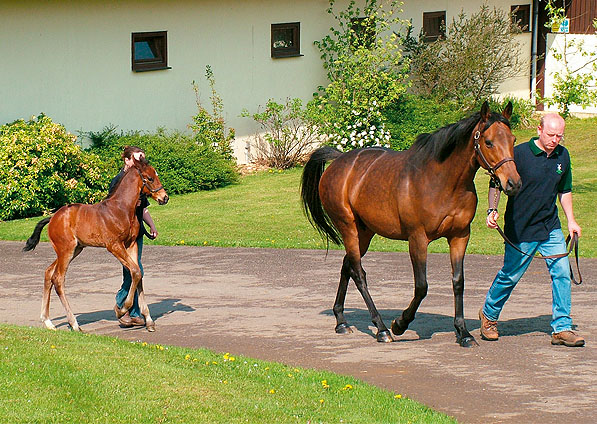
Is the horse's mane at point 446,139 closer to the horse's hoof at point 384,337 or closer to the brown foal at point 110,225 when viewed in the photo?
the horse's hoof at point 384,337

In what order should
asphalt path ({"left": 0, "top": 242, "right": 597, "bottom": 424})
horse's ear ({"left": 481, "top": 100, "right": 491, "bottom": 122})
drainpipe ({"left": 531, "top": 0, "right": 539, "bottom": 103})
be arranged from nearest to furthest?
1. asphalt path ({"left": 0, "top": 242, "right": 597, "bottom": 424})
2. horse's ear ({"left": 481, "top": 100, "right": 491, "bottom": 122})
3. drainpipe ({"left": 531, "top": 0, "right": 539, "bottom": 103})

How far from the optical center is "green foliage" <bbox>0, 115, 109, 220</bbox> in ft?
56.5

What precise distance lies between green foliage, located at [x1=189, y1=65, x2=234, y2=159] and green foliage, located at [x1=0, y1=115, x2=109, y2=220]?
3451 mm

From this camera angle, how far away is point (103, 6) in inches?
786

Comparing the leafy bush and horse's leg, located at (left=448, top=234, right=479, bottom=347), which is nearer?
horse's leg, located at (left=448, top=234, right=479, bottom=347)

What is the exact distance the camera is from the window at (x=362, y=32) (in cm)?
2416

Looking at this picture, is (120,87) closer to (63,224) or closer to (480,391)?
(63,224)

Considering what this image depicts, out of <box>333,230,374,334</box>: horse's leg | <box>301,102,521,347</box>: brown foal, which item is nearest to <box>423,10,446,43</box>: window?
<box>333,230,374,334</box>: horse's leg

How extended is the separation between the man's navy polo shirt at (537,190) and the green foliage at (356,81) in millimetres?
14203

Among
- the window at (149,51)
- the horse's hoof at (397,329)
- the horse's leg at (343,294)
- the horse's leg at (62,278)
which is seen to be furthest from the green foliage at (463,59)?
the horse's leg at (62,278)

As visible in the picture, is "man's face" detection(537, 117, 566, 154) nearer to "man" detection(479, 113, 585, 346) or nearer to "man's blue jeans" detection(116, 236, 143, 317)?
"man" detection(479, 113, 585, 346)

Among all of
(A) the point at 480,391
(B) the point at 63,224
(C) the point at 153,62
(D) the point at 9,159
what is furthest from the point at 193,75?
(A) the point at 480,391

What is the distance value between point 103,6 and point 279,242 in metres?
7.83

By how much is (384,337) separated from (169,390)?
8.88 feet
